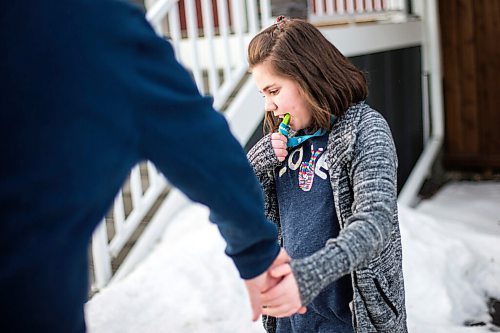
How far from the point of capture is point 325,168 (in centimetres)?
148

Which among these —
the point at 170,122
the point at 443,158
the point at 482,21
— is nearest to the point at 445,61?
the point at 482,21

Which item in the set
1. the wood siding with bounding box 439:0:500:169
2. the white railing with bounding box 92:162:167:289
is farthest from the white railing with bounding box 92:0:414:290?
the wood siding with bounding box 439:0:500:169

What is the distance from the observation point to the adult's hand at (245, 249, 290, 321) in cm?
91

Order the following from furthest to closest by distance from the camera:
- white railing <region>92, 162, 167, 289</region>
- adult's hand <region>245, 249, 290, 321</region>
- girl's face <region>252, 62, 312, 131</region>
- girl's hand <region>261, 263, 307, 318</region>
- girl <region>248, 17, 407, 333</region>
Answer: white railing <region>92, 162, 167, 289</region> → girl's face <region>252, 62, 312, 131</region> → girl <region>248, 17, 407, 333</region> → girl's hand <region>261, 263, 307, 318</region> → adult's hand <region>245, 249, 290, 321</region>

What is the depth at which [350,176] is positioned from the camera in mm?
1380

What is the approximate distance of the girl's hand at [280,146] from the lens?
1.53 metres

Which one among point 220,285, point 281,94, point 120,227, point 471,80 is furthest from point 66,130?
point 471,80

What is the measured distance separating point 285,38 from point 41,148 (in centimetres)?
92

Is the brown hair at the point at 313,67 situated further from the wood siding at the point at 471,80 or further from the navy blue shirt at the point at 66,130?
the wood siding at the point at 471,80

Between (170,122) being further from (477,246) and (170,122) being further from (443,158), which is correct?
(443,158)

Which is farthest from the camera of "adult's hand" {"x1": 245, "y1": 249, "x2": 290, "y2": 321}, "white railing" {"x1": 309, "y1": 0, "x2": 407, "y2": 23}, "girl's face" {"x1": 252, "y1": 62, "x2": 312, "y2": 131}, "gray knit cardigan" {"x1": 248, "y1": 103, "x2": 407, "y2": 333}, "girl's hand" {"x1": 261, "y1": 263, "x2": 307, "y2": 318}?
"white railing" {"x1": 309, "y1": 0, "x2": 407, "y2": 23}

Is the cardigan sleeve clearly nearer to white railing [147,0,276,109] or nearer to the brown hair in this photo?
the brown hair

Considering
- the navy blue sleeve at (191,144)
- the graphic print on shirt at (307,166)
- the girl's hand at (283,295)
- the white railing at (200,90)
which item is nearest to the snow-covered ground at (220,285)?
the white railing at (200,90)

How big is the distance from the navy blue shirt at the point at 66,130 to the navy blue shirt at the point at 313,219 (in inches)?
31.6
